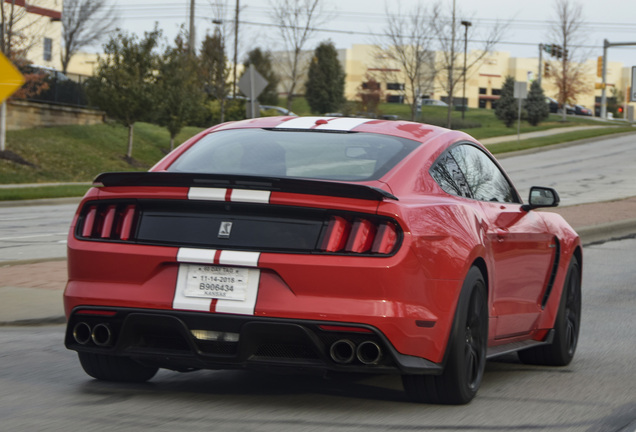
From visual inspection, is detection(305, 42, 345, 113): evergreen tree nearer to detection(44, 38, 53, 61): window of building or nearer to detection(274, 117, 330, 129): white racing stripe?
detection(44, 38, 53, 61): window of building

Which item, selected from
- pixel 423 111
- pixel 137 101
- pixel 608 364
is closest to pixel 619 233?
pixel 608 364

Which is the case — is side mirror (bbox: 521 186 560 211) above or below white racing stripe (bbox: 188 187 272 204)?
below

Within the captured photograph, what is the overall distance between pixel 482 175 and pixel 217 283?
2224 mm

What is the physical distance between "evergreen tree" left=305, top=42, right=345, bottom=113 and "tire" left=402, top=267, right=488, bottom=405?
77911 millimetres

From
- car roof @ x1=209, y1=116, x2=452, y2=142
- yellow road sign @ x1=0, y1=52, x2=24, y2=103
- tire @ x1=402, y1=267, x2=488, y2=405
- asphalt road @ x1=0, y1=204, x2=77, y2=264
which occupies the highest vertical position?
yellow road sign @ x1=0, y1=52, x2=24, y2=103

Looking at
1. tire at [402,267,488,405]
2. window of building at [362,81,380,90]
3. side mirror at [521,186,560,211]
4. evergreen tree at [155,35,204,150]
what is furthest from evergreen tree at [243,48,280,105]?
tire at [402,267,488,405]

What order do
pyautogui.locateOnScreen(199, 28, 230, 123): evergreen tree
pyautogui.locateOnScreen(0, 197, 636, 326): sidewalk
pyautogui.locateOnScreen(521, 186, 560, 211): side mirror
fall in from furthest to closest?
pyautogui.locateOnScreen(199, 28, 230, 123): evergreen tree, pyautogui.locateOnScreen(0, 197, 636, 326): sidewalk, pyautogui.locateOnScreen(521, 186, 560, 211): side mirror

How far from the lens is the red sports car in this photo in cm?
489

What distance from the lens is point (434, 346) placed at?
16.7ft

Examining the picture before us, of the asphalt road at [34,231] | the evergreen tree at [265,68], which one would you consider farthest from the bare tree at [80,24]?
the asphalt road at [34,231]

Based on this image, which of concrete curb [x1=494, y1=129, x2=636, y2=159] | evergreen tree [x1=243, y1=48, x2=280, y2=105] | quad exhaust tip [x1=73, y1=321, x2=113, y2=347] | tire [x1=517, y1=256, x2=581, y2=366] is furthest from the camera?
evergreen tree [x1=243, y1=48, x2=280, y2=105]

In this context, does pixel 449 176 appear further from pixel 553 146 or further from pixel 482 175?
pixel 553 146

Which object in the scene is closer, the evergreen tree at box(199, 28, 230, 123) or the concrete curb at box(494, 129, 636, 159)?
the concrete curb at box(494, 129, 636, 159)

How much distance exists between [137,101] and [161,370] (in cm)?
3363
